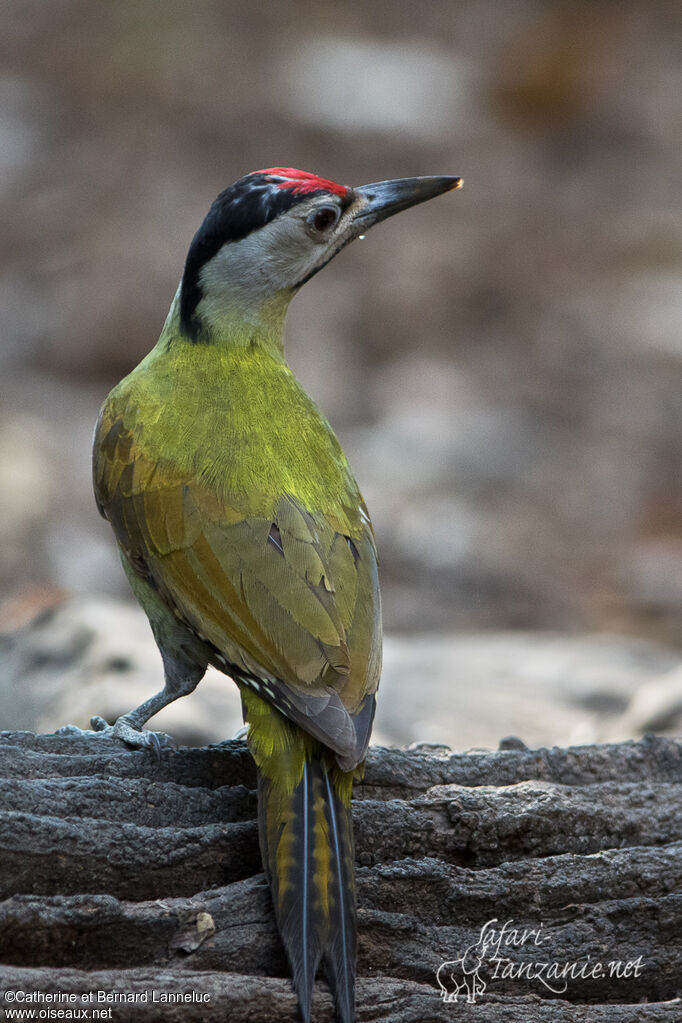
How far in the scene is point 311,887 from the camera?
301cm

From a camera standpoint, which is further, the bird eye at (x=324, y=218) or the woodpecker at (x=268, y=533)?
the bird eye at (x=324, y=218)

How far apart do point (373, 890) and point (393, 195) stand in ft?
7.89

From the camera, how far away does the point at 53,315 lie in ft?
34.5

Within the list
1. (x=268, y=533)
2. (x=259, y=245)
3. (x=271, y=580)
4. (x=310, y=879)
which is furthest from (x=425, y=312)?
(x=310, y=879)

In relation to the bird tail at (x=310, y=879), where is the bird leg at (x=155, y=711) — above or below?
above

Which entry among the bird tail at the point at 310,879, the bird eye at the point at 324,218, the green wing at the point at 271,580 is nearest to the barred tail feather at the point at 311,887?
the bird tail at the point at 310,879

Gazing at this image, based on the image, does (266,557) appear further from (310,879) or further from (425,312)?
(425,312)

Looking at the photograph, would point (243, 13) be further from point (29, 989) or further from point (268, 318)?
point (29, 989)

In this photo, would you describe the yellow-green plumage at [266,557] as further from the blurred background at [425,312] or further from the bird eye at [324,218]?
the blurred background at [425,312]

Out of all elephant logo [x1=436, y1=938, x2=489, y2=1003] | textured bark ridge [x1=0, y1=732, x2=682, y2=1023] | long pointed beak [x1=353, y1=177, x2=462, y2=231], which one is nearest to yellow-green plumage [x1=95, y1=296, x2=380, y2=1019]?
textured bark ridge [x1=0, y1=732, x2=682, y2=1023]

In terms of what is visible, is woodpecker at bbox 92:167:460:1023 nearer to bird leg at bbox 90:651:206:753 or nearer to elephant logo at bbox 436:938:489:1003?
bird leg at bbox 90:651:206:753

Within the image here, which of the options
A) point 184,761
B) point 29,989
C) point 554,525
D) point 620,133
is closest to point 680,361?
point 554,525

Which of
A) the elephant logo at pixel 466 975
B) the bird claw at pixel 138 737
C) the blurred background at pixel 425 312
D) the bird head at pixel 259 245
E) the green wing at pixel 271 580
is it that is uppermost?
the blurred background at pixel 425 312

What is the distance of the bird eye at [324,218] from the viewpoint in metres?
4.26
